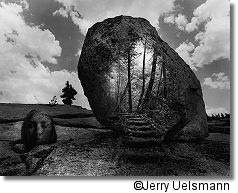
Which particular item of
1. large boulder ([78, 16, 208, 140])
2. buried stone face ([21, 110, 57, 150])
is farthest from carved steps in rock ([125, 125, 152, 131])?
buried stone face ([21, 110, 57, 150])

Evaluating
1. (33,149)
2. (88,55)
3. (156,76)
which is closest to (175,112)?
(156,76)

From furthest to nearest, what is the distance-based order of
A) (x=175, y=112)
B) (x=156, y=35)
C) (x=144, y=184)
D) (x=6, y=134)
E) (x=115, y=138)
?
(x=6, y=134) < (x=156, y=35) < (x=115, y=138) < (x=175, y=112) < (x=144, y=184)

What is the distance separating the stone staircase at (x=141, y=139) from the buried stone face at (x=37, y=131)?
2.48 feet

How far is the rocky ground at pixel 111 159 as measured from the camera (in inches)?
89.3

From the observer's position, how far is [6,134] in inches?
127

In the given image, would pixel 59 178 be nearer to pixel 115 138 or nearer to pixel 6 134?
pixel 115 138

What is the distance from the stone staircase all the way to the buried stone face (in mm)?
755

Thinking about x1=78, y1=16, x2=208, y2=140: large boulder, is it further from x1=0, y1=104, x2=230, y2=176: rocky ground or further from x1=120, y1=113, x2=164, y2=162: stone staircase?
x1=0, y1=104, x2=230, y2=176: rocky ground

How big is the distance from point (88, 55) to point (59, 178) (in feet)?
4.17

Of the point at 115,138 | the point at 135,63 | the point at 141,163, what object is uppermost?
the point at 135,63

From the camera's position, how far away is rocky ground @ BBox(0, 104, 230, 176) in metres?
2.27

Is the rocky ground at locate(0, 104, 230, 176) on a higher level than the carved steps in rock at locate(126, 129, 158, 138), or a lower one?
lower

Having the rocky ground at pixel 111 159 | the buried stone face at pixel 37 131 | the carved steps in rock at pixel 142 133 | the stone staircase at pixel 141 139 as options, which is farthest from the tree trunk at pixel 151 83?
the buried stone face at pixel 37 131

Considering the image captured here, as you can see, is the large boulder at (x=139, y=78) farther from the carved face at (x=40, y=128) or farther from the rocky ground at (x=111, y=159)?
the carved face at (x=40, y=128)
